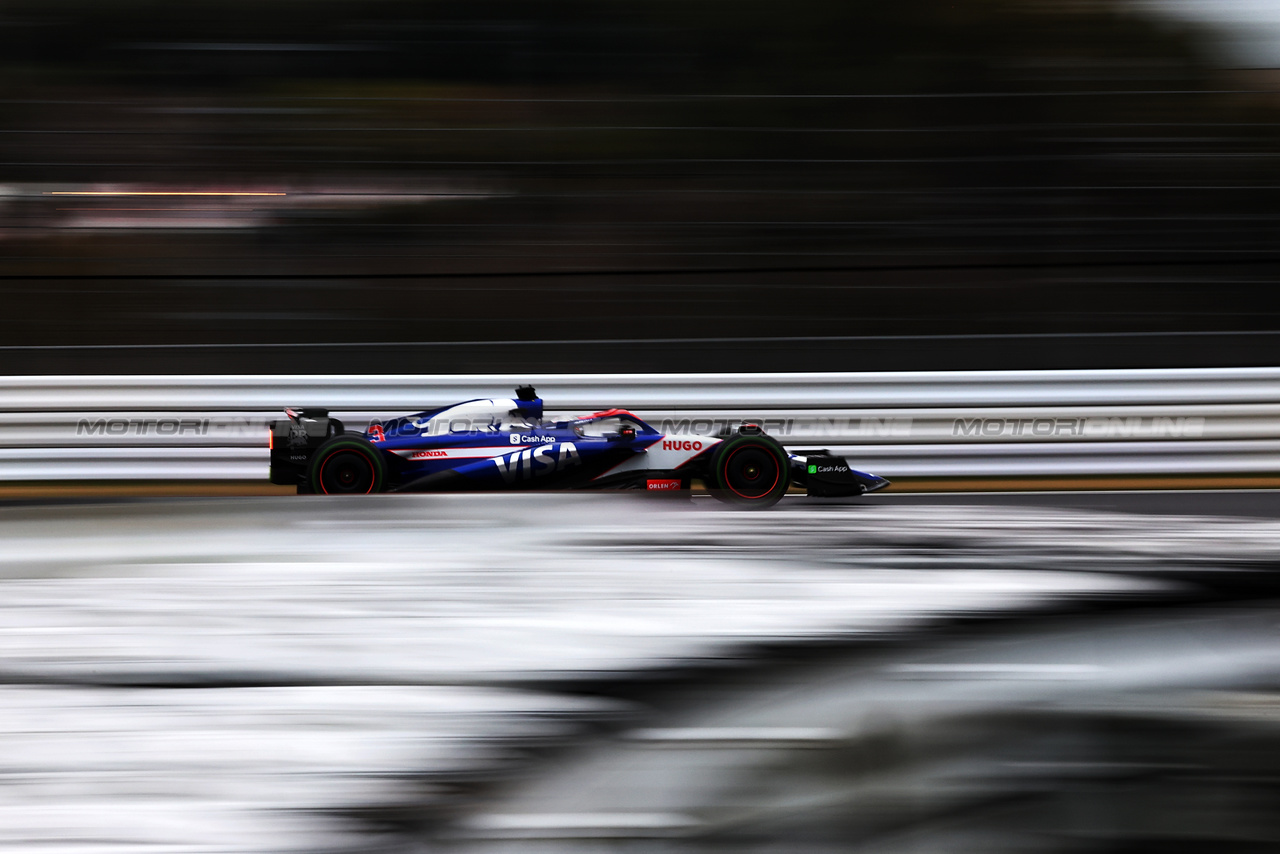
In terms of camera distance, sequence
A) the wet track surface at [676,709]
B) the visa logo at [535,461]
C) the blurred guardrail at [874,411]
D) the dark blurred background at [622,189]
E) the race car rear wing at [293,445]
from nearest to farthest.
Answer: the wet track surface at [676,709]
the visa logo at [535,461]
the race car rear wing at [293,445]
the blurred guardrail at [874,411]
the dark blurred background at [622,189]

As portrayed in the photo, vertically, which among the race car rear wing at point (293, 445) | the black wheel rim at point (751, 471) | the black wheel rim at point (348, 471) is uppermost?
the race car rear wing at point (293, 445)

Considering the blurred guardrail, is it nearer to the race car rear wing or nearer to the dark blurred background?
the dark blurred background

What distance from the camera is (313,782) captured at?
0.97 m

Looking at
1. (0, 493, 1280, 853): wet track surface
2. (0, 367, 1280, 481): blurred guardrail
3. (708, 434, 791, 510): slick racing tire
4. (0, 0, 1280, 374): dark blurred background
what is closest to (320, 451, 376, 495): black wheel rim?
(0, 367, 1280, 481): blurred guardrail

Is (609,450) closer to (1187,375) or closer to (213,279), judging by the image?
(213,279)

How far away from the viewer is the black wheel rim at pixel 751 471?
19.2 feet

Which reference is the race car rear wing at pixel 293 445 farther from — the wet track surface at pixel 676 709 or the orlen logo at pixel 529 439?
the wet track surface at pixel 676 709

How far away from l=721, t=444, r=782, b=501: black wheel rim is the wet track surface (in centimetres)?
453

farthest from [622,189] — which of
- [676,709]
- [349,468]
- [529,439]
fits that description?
[676,709]

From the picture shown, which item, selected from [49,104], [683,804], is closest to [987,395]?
[49,104]

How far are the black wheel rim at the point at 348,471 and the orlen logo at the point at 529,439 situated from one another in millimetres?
707

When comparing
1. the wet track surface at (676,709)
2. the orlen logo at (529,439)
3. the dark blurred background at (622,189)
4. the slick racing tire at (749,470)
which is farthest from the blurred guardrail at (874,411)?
the wet track surface at (676,709)

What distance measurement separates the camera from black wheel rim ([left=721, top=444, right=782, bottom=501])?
5863 millimetres

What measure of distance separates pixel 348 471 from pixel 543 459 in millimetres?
957
